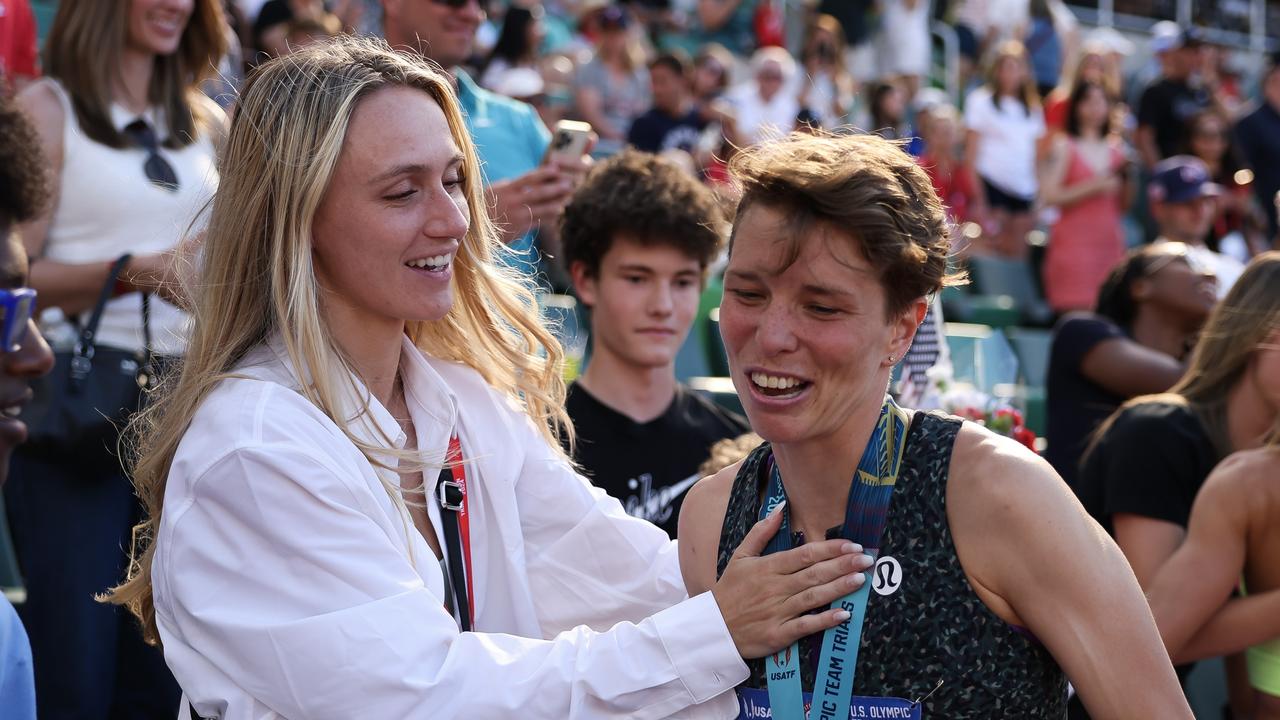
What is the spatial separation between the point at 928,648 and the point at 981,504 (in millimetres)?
224

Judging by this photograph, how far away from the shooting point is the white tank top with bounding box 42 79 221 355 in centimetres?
373

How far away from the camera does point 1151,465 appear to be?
368 cm

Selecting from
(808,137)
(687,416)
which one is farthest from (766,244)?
(687,416)

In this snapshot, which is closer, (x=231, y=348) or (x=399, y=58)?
(x=231, y=348)

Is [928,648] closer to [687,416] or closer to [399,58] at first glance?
[399,58]

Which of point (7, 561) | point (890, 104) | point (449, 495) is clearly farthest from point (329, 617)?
point (890, 104)

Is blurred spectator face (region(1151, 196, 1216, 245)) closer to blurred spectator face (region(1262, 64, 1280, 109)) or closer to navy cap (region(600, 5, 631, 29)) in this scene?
blurred spectator face (region(1262, 64, 1280, 109))

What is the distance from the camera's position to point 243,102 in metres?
2.51

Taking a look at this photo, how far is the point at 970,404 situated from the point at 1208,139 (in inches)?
321


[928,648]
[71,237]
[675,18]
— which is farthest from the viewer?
[675,18]

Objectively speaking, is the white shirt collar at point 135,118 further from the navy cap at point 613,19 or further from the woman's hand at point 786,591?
the navy cap at point 613,19

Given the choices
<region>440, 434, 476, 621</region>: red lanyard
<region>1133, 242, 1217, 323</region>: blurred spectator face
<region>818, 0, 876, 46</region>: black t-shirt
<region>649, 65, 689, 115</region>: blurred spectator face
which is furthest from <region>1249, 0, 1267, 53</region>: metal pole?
<region>440, 434, 476, 621</region>: red lanyard

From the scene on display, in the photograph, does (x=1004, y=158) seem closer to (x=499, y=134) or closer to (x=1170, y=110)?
(x=1170, y=110)

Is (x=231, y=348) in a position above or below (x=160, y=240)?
above
